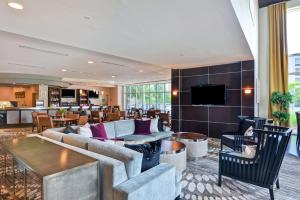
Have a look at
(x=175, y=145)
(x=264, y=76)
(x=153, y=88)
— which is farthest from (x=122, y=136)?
(x=153, y=88)

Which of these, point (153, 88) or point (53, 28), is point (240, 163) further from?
point (153, 88)

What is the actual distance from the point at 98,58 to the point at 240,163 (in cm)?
517

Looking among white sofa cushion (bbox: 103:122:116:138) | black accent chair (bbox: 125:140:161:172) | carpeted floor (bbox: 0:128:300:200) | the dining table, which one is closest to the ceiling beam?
carpeted floor (bbox: 0:128:300:200)

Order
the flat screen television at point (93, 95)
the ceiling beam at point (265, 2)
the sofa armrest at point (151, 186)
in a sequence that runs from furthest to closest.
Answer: the flat screen television at point (93, 95)
the ceiling beam at point (265, 2)
the sofa armrest at point (151, 186)

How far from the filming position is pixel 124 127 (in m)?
5.36

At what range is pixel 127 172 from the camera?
6.75ft

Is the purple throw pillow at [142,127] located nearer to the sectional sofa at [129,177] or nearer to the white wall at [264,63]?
the sectional sofa at [129,177]

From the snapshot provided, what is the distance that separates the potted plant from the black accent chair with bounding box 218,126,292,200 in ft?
13.7

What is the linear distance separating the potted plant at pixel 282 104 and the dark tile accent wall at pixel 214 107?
0.86 metres

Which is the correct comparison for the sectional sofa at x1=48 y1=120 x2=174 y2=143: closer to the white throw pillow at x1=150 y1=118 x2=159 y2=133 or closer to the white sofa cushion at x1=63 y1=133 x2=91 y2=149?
the white throw pillow at x1=150 y1=118 x2=159 y2=133

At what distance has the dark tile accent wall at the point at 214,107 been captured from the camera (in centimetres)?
641

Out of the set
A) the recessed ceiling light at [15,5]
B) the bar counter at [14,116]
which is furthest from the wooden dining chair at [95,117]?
the recessed ceiling light at [15,5]

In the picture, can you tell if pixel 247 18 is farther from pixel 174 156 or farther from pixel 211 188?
pixel 211 188

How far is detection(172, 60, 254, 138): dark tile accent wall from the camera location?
6.41 m
